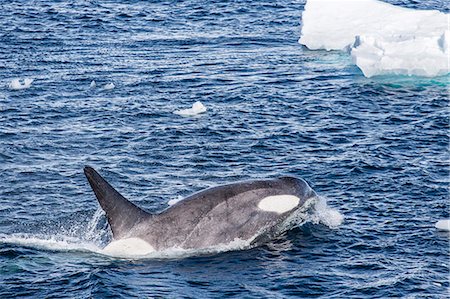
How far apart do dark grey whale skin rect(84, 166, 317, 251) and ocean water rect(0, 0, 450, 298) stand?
404 mm

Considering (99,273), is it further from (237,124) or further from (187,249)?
(237,124)

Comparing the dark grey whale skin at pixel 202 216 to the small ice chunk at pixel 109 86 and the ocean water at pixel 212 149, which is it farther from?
the small ice chunk at pixel 109 86

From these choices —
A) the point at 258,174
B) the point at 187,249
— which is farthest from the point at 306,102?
the point at 187,249

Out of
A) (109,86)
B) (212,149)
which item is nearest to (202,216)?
(212,149)

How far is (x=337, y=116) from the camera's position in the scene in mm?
28812

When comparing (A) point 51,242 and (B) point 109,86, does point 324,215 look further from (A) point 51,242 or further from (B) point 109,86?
(B) point 109,86

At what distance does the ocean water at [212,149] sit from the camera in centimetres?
1834

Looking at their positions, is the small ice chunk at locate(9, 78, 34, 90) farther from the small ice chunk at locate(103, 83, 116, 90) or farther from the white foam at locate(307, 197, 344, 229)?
the white foam at locate(307, 197, 344, 229)

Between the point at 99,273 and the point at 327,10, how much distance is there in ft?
73.9

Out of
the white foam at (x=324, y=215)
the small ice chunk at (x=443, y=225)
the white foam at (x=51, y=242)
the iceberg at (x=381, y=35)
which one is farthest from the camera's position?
the iceberg at (x=381, y=35)

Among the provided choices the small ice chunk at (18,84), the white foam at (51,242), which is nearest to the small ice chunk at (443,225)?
the white foam at (51,242)

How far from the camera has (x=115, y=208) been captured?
19.0m

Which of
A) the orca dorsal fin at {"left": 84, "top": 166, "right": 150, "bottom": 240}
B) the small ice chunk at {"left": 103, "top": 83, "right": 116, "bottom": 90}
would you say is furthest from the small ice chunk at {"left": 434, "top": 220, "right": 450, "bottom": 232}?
the small ice chunk at {"left": 103, "top": 83, "right": 116, "bottom": 90}

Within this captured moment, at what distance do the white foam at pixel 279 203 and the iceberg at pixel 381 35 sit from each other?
12501 millimetres
